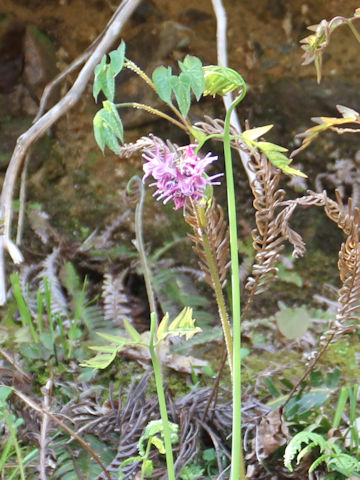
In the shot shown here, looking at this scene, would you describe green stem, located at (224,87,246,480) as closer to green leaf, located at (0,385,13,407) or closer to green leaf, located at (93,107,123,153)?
green leaf, located at (93,107,123,153)

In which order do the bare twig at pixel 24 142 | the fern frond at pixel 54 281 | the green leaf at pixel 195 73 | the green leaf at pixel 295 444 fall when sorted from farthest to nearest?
the fern frond at pixel 54 281
the bare twig at pixel 24 142
the green leaf at pixel 295 444
the green leaf at pixel 195 73

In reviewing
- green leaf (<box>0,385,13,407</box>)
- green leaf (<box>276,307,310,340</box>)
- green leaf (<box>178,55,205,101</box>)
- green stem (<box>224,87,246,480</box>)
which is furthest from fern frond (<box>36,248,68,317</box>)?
green leaf (<box>178,55,205,101</box>)

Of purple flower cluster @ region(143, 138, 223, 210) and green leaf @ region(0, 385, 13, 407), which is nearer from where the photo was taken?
purple flower cluster @ region(143, 138, 223, 210)

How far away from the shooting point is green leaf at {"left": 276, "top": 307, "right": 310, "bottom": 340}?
5.49ft

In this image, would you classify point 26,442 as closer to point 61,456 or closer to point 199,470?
point 61,456

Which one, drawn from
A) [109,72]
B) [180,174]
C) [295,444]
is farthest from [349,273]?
[109,72]

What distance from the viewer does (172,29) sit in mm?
2154

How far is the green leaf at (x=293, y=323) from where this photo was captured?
1.67 metres

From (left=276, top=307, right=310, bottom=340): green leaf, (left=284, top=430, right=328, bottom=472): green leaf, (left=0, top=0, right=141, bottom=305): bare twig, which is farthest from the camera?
(left=276, top=307, right=310, bottom=340): green leaf

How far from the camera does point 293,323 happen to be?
5.55 feet

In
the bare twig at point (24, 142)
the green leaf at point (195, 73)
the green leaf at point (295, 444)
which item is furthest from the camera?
the bare twig at point (24, 142)

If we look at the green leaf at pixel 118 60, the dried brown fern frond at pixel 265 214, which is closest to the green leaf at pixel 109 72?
the green leaf at pixel 118 60

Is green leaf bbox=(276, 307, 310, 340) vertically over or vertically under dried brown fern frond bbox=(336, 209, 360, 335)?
under

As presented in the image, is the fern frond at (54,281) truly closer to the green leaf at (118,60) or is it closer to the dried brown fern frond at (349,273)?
the dried brown fern frond at (349,273)
